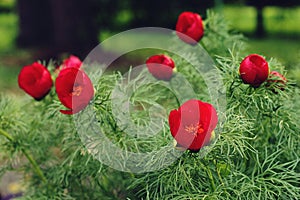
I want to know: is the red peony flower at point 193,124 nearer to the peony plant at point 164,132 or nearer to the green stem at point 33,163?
the peony plant at point 164,132

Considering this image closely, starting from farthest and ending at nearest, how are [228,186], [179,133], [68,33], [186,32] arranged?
[68,33], [186,32], [228,186], [179,133]

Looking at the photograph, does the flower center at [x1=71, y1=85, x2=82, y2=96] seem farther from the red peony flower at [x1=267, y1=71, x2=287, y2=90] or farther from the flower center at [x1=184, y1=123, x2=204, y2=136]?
the red peony flower at [x1=267, y1=71, x2=287, y2=90]

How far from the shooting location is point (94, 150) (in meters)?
1.94

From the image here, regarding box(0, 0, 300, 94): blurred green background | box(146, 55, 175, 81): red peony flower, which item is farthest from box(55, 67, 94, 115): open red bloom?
box(0, 0, 300, 94): blurred green background

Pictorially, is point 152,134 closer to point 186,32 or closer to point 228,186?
point 228,186

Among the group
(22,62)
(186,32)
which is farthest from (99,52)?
(186,32)

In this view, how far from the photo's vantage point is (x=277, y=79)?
1.88m

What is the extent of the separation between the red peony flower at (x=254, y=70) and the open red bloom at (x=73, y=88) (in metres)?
0.43

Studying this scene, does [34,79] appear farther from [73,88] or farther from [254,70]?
[254,70]

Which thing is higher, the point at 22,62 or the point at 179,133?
the point at 179,133

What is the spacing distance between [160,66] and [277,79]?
38 cm

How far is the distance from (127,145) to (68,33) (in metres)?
5.83

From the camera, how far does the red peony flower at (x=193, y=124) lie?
1.59 meters

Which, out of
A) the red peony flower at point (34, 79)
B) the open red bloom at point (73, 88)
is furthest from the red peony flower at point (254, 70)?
the red peony flower at point (34, 79)
